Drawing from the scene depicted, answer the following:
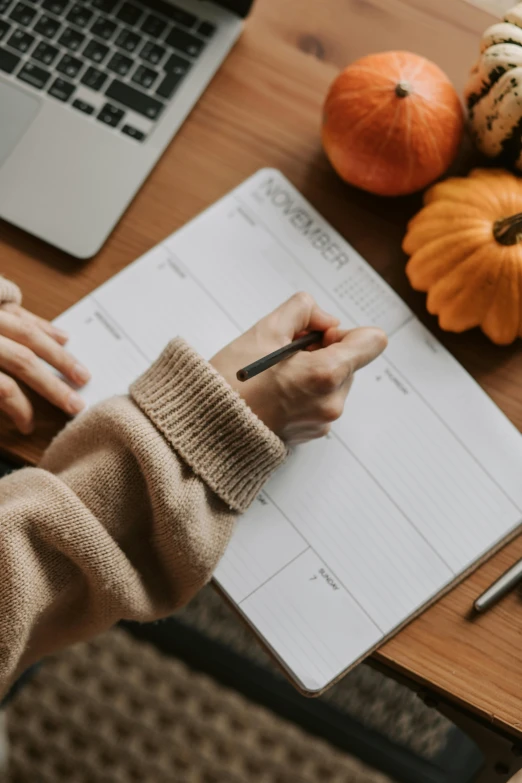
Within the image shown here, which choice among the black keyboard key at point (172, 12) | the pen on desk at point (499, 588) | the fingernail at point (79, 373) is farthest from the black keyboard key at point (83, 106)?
the pen on desk at point (499, 588)

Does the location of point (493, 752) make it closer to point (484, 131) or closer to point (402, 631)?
point (402, 631)

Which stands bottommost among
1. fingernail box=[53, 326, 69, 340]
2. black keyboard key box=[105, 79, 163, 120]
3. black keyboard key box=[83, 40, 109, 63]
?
fingernail box=[53, 326, 69, 340]

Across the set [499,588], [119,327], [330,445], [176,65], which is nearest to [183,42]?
[176,65]

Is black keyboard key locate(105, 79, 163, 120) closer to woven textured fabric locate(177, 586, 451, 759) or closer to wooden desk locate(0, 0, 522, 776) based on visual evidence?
wooden desk locate(0, 0, 522, 776)

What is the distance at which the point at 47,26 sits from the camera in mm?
646

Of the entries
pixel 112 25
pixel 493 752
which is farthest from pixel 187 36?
pixel 493 752

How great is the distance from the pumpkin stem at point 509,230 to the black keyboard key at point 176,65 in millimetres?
309

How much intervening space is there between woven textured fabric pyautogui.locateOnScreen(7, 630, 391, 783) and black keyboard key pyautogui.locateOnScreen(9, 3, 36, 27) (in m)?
0.80

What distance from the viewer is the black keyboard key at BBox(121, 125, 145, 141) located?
0.63 m

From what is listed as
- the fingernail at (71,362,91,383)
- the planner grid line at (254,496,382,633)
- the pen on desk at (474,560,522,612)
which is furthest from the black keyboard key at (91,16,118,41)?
the pen on desk at (474,560,522,612)

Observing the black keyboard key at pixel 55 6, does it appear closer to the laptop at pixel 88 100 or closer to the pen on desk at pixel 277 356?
the laptop at pixel 88 100

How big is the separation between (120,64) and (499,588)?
0.54 metres

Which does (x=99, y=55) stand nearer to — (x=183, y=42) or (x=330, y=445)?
(x=183, y=42)

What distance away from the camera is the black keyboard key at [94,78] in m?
0.64
